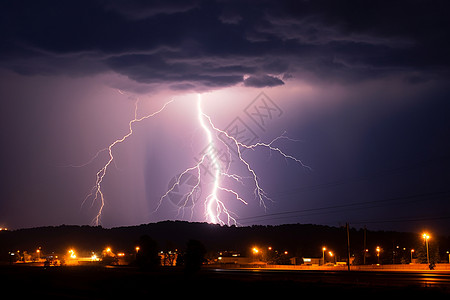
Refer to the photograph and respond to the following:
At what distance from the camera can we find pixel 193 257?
5456cm

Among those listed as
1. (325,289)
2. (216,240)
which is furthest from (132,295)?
(216,240)

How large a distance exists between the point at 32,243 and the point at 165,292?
17917 cm

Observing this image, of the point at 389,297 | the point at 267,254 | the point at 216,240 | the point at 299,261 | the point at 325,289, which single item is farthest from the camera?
the point at 216,240

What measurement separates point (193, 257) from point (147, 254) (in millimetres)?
20067

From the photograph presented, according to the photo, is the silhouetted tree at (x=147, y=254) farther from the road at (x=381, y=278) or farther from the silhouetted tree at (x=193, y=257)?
the road at (x=381, y=278)

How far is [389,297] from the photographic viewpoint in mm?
28125

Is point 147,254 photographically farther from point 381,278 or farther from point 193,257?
point 381,278

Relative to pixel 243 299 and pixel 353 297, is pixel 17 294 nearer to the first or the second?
pixel 243 299

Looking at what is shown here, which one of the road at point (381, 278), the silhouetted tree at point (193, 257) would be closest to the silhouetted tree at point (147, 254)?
the silhouetted tree at point (193, 257)

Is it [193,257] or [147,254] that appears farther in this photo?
[147,254]

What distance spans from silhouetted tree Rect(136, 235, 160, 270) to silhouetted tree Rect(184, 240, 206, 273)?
A: 17.2m

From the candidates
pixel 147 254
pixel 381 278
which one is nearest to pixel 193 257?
pixel 381 278

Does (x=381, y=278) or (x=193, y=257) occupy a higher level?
(x=193, y=257)

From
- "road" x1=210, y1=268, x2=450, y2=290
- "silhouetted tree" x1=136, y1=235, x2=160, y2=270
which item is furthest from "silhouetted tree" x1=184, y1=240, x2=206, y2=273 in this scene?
"silhouetted tree" x1=136, y1=235, x2=160, y2=270
